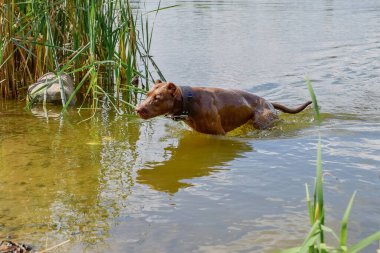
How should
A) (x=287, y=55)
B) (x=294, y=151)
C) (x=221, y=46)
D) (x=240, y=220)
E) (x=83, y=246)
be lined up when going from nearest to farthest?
1. (x=83, y=246)
2. (x=240, y=220)
3. (x=294, y=151)
4. (x=287, y=55)
5. (x=221, y=46)

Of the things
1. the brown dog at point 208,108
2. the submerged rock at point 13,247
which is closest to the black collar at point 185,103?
the brown dog at point 208,108

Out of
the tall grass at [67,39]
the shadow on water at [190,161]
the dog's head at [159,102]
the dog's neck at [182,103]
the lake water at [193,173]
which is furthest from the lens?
the tall grass at [67,39]

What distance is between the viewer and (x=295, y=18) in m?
18.2

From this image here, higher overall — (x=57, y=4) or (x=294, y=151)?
(x=57, y=4)

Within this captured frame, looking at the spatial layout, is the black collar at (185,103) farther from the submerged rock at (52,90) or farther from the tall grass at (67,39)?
the submerged rock at (52,90)

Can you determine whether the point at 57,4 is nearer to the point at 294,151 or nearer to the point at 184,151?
the point at 184,151

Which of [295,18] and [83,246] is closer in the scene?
[83,246]

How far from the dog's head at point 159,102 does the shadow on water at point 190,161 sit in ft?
1.33

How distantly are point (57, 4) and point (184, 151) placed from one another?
8.80 feet

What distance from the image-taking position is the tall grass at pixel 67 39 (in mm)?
7188

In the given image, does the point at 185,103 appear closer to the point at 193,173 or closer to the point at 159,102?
the point at 159,102

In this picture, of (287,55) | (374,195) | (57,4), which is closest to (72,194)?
(374,195)

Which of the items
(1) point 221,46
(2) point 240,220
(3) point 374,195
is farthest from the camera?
(1) point 221,46

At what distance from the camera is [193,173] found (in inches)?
210
